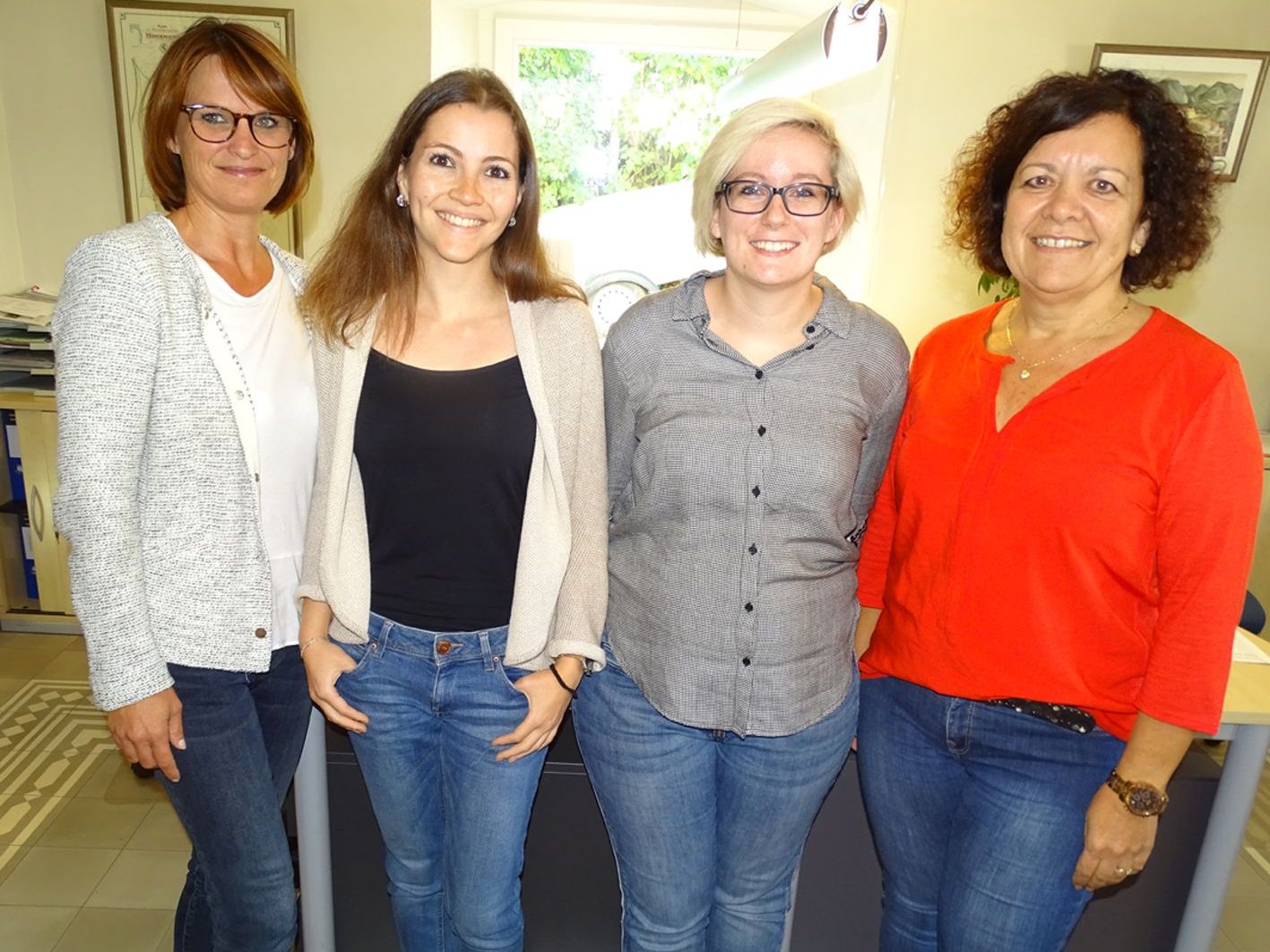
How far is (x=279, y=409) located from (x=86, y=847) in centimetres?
168

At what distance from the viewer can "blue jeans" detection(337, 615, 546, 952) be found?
1315 mm

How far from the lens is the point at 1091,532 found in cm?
117

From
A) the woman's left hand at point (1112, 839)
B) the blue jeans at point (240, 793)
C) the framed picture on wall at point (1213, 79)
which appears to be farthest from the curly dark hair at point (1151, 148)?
the framed picture on wall at point (1213, 79)

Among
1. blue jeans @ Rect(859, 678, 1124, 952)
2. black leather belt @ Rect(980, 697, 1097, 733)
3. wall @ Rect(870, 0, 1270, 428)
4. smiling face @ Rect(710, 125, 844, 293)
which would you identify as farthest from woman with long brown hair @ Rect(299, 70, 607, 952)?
wall @ Rect(870, 0, 1270, 428)

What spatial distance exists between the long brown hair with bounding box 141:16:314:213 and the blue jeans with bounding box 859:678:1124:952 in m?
1.31

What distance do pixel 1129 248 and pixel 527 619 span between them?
3.29 feet

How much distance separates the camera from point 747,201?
4.23 ft

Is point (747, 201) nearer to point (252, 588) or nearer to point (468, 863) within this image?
point (252, 588)

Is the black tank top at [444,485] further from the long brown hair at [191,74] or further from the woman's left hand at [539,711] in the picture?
the long brown hair at [191,74]

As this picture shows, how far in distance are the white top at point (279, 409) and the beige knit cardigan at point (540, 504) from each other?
34mm

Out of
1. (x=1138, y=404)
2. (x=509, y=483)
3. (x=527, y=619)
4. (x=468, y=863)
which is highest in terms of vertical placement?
(x=1138, y=404)

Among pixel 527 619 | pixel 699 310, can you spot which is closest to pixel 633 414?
pixel 699 310

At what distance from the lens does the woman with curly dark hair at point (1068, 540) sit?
1137 mm

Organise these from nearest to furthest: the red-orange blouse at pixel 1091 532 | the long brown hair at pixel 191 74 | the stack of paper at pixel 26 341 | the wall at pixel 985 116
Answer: the red-orange blouse at pixel 1091 532, the long brown hair at pixel 191 74, the stack of paper at pixel 26 341, the wall at pixel 985 116
